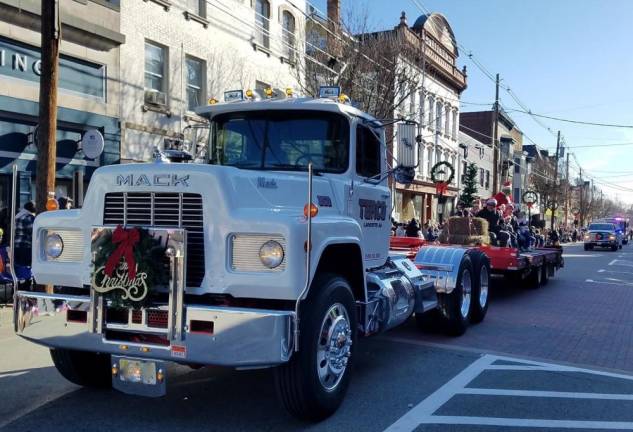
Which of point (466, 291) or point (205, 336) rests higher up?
point (205, 336)

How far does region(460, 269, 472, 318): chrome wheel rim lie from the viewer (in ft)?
28.5

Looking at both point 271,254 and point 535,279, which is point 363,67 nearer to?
point 535,279

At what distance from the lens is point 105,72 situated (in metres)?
15.2

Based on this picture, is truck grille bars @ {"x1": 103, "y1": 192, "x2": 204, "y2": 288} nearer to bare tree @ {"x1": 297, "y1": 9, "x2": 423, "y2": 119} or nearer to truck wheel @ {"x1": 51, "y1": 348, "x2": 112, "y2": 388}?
truck wheel @ {"x1": 51, "y1": 348, "x2": 112, "y2": 388}

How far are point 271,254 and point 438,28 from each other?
35913 mm

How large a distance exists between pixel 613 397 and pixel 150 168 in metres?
4.73

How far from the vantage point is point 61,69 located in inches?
553

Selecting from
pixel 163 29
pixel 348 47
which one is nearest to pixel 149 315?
pixel 163 29

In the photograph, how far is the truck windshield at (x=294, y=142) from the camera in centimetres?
561

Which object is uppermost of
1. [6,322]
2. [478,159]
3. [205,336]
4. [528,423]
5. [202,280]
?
[478,159]

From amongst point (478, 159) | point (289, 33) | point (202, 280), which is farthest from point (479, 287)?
point (478, 159)

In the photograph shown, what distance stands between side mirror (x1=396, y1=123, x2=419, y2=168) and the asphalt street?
224 centimetres

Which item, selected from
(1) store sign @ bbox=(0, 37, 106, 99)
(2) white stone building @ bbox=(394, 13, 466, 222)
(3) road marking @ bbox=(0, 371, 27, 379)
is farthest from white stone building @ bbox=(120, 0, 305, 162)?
(2) white stone building @ bbox=(394, 13, 466, 222)

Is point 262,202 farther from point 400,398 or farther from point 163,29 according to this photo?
point 163,29
